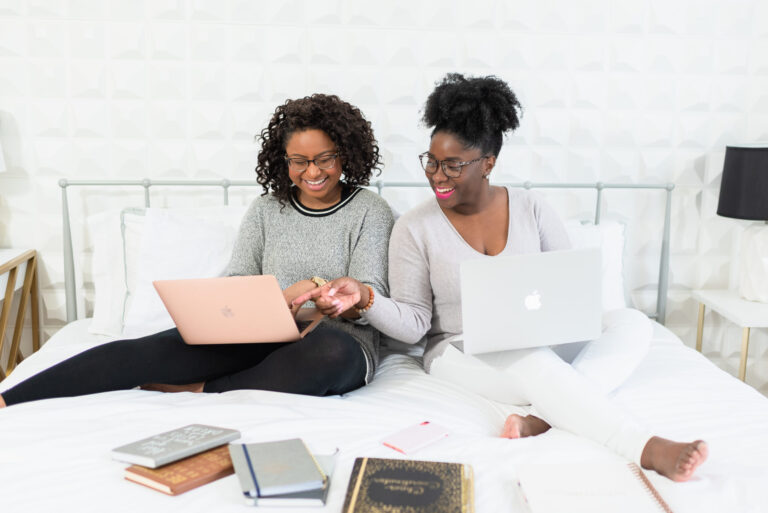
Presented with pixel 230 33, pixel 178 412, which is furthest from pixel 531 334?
pixel 230 33

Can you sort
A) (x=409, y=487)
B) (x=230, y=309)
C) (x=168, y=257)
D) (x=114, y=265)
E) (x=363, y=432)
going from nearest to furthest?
(x=409, y=487) < (x=363, y=432) < (x=230, y=309) < (x=168, y=257) < (x=114, y=265)

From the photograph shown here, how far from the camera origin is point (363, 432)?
4.66ft

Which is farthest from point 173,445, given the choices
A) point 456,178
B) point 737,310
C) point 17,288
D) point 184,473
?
point 737,310

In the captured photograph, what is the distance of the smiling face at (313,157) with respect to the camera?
1938 millimetres

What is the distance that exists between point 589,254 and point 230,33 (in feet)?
5.32

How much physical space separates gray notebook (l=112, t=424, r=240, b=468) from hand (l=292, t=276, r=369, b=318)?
0.43 m

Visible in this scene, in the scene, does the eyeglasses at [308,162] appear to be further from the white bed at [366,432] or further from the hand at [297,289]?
the white bed at [366,432]

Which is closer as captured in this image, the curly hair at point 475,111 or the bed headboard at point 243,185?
the curly hair at point 475,111

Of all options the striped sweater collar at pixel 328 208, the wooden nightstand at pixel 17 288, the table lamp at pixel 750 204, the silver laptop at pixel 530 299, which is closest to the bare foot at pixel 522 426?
the silver laptop at pixel 530 299

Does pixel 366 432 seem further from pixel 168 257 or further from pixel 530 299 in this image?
pixel 168 257

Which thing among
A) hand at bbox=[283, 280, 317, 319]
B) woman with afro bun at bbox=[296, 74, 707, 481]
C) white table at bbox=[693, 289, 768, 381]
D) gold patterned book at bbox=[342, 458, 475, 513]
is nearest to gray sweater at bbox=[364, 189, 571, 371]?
woman with afro bun at bbox=[296, 74, 707, 481]

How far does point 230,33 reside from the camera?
2.46 m

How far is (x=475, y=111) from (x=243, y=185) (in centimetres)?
105

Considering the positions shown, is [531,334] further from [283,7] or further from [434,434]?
[283,7]
